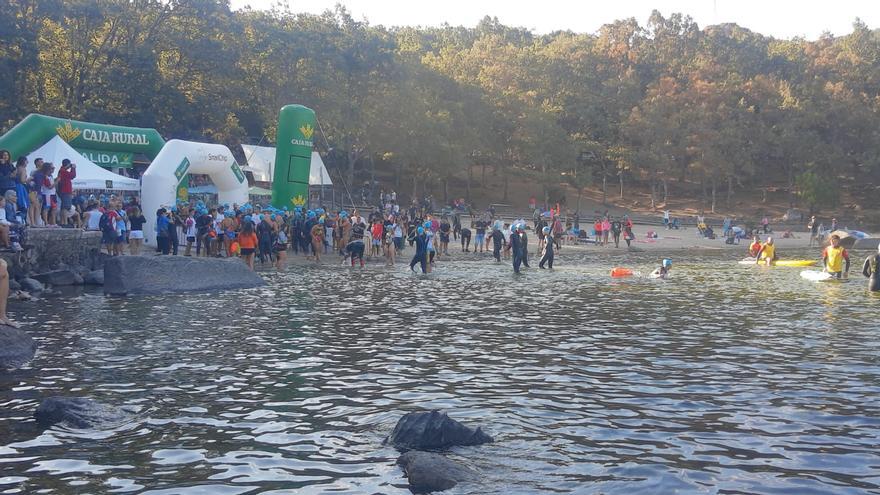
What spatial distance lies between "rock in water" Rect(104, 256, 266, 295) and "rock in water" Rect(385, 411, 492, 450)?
42.6 feet

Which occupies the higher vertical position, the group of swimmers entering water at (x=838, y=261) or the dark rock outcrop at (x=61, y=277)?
the group of swimmers entering water at (x=838, y=261)

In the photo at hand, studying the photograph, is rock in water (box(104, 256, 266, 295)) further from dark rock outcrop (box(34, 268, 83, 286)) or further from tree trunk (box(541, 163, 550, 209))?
tree trunk (box(541, 163, 550, 209))

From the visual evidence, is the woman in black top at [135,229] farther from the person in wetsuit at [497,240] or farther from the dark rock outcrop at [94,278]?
the person in wetsuit at [497,240]

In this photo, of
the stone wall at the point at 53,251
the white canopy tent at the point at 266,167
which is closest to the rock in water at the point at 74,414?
the stone wall at the point at 53,251

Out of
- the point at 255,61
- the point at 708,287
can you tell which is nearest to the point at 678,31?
the point at 255,61

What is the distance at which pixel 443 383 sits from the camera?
1052 centimetres

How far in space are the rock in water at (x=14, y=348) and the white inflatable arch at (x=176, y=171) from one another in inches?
657

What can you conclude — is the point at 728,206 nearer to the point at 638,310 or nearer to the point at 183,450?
the point at 638,310

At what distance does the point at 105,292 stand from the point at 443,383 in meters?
11.7

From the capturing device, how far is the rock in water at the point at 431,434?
25.7 ft

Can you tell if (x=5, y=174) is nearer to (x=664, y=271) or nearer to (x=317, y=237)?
(x=317, y=237)

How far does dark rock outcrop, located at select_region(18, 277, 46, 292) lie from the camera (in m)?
19.1

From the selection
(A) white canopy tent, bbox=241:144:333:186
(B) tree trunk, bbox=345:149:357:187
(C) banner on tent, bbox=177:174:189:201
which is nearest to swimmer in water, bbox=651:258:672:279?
(C) banner on tent, bbox=177:174:189:201

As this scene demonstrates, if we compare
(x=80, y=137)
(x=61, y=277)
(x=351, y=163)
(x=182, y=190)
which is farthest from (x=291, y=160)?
(x=351, y=163)
